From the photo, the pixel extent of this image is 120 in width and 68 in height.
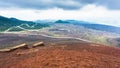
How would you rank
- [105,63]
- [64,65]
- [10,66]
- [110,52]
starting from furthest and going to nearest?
1. [110,52]
2. [10,66]
3. [105,63]
4. [64,65]

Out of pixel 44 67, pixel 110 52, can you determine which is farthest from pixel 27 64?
pixel 110 52

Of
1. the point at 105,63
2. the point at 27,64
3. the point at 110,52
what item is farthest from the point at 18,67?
the point at 110,52

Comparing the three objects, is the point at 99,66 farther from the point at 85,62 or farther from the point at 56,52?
the point at 56,52

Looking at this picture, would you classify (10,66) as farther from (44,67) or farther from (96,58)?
(96,58)

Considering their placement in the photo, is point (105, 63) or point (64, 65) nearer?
point (64, 65)

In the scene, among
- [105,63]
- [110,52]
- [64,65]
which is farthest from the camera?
[110,52]

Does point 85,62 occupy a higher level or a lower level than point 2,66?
higher

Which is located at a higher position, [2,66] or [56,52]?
[56,52]

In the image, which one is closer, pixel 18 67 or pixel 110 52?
pixel 18 67

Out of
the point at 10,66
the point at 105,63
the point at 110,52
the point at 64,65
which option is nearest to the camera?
the point at 64,65
